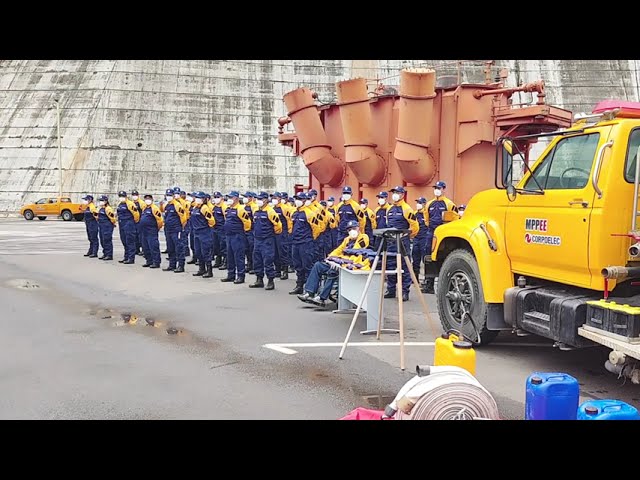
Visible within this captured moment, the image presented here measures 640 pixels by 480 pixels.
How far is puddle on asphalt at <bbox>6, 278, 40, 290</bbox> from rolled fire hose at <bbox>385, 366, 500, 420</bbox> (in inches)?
400

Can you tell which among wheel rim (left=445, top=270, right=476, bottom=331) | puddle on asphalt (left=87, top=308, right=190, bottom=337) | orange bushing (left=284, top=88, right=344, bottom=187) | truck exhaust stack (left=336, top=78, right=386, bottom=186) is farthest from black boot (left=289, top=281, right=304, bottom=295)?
orange bushing (left=284, top=88, right=344, bottom=187)

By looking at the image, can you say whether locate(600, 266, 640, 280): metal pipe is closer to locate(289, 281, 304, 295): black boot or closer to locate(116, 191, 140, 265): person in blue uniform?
locate(289, 281, 304, 295): black boot

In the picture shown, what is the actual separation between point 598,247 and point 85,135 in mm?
36843

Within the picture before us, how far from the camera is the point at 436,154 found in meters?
16.4

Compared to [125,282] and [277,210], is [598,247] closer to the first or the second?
[277,210]

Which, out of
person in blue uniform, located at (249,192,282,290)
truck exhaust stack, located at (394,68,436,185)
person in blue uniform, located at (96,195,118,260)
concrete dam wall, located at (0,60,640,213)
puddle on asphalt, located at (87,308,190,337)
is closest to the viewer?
puddle on asphalt, located at (87,308,190,337)

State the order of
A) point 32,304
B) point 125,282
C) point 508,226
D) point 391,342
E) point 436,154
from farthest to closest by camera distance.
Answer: point 436,154
point 125,282
point 32,304
point 391,342
point 508,226

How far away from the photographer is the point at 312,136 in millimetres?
18094

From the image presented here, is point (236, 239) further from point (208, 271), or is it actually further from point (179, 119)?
point (179, 119)

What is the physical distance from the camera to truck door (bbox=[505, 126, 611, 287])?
18.7ft

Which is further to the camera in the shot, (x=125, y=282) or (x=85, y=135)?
(x=85, y=135)

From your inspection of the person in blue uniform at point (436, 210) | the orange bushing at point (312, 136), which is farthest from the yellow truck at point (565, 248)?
the orange bushing at point (312, 136)

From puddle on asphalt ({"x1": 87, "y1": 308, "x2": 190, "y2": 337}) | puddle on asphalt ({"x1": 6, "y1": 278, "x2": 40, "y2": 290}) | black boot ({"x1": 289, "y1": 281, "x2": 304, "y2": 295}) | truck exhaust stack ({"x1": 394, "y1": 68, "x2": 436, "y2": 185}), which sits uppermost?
truck exhaust stack ({"x1": 394, "y1": 68, "x2": 436, "y2": 185})

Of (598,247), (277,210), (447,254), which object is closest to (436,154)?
(277,210)
